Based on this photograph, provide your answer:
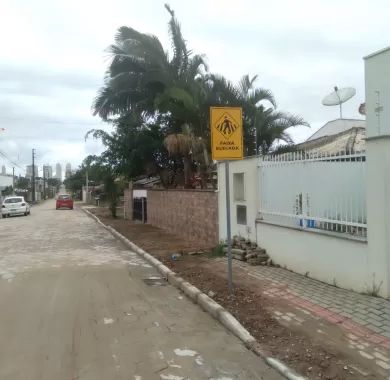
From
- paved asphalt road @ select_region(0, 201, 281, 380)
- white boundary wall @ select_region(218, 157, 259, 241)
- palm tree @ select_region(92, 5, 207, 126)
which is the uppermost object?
palm tree @ select_region(92, 5, 207, 126)

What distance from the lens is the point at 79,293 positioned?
7.61 meters

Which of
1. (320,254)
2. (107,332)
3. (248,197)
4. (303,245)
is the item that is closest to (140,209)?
(248,197)

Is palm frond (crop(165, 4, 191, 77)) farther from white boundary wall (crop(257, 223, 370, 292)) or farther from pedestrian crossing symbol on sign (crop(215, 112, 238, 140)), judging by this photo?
pedestrian crossing symbol on sign (crop(215, 112, 238, 140))

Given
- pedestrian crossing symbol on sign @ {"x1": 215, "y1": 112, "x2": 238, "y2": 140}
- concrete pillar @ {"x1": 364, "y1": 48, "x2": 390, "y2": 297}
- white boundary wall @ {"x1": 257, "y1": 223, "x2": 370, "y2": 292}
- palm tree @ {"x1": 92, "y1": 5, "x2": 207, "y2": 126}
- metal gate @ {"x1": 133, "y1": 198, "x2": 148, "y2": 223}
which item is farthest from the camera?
metal gate @ {"x1": 133, "y1": 198, "x2": 148, "y2": 223}

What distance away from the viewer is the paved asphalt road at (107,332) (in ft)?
14.3

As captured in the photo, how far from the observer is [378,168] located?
638 centimetres

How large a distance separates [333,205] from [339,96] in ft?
25.3

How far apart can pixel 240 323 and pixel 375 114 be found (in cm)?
355

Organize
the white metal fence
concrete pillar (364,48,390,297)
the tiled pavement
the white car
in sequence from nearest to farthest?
the tiled pavement, concrete pillar (364,48,390,297), the white metal fence, the white car

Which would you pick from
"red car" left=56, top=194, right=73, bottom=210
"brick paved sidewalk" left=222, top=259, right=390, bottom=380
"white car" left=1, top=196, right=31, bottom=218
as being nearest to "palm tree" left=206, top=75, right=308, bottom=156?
"brick paved sidewalk" left=222, top=259, right=390, bottom=380

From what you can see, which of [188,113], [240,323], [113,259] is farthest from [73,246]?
[240,323]

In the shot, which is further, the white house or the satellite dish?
the satellite dish

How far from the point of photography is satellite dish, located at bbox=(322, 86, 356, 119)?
1406 cm

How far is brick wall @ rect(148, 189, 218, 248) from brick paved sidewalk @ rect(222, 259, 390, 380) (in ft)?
15.1
